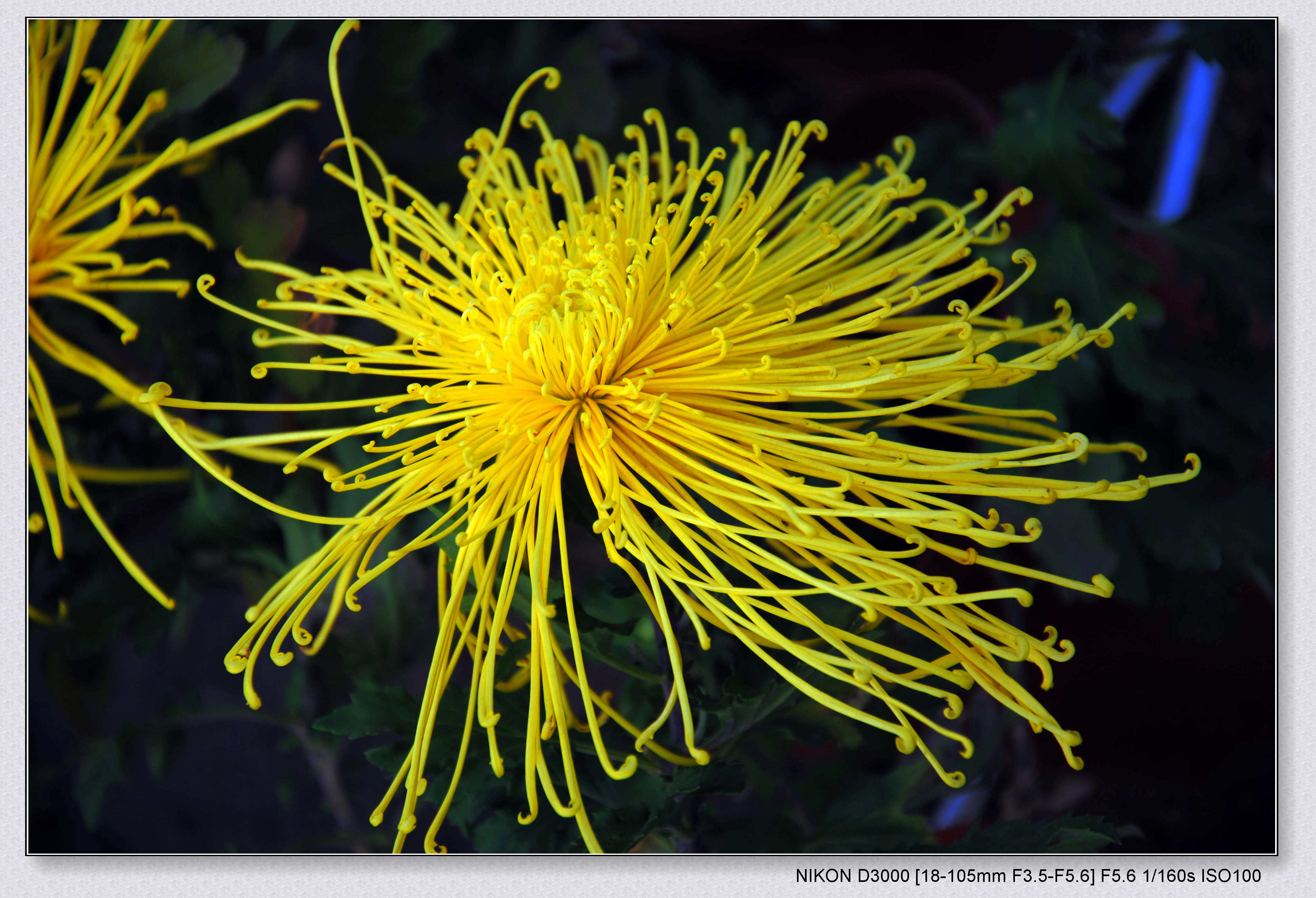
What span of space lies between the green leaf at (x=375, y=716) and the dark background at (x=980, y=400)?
8 centimetres

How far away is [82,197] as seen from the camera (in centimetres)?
70

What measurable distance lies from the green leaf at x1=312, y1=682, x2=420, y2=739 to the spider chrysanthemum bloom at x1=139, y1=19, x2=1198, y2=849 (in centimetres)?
6

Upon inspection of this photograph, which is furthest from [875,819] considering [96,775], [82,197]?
[82,197]

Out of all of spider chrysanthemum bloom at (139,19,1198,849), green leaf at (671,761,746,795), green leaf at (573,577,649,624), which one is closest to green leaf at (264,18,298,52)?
spider chrysanthemum bloom at (139,19,1198,849)

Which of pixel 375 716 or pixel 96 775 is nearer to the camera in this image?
pixel 375 716

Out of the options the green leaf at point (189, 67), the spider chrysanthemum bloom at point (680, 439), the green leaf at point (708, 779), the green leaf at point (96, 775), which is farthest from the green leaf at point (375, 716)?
the green leaf at point (189, 67)

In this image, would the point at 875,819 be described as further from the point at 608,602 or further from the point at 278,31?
the point at 278,31

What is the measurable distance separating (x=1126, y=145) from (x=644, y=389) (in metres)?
0.60

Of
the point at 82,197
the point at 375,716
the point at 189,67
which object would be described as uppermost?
the point at 189,67

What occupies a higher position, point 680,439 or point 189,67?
point 189,67

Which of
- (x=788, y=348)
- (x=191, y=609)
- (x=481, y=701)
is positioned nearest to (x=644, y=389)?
(x=788, y=348)

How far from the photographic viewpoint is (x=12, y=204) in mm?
715

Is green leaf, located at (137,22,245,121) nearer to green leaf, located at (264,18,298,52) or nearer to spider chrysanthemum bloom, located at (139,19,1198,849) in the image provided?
green leaf, located at (264,18,298,52)

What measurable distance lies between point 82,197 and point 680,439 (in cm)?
54
